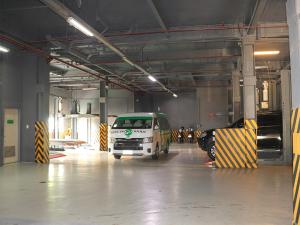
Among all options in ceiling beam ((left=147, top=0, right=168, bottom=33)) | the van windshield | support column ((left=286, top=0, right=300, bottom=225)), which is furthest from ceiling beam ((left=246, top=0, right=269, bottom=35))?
the van windshield

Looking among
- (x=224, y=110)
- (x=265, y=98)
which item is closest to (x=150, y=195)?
(x=265, y=98)

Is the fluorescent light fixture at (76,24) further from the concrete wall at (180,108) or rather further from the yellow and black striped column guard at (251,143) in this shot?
the concrete wall at (180,108)

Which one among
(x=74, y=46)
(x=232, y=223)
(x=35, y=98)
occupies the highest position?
(x=74, y=46)

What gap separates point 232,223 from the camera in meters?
4.69

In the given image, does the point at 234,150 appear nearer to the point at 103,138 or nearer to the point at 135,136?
the point at 135,136

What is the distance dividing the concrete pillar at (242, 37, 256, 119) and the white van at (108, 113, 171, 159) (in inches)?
145

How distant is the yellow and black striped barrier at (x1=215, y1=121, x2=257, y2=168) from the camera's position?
1034cm

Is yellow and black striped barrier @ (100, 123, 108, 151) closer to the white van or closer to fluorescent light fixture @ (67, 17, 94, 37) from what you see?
the white van

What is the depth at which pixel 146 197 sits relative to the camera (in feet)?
20.9

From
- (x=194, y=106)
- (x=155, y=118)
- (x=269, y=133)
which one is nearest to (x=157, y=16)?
(x=155, y=118)

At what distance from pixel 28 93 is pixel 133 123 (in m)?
4.20

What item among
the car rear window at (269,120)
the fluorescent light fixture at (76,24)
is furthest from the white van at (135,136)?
the fluorescent light fixture at (76,24)

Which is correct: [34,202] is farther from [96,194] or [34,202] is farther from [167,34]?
[167,34]

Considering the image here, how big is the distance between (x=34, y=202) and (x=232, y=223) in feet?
11.6
